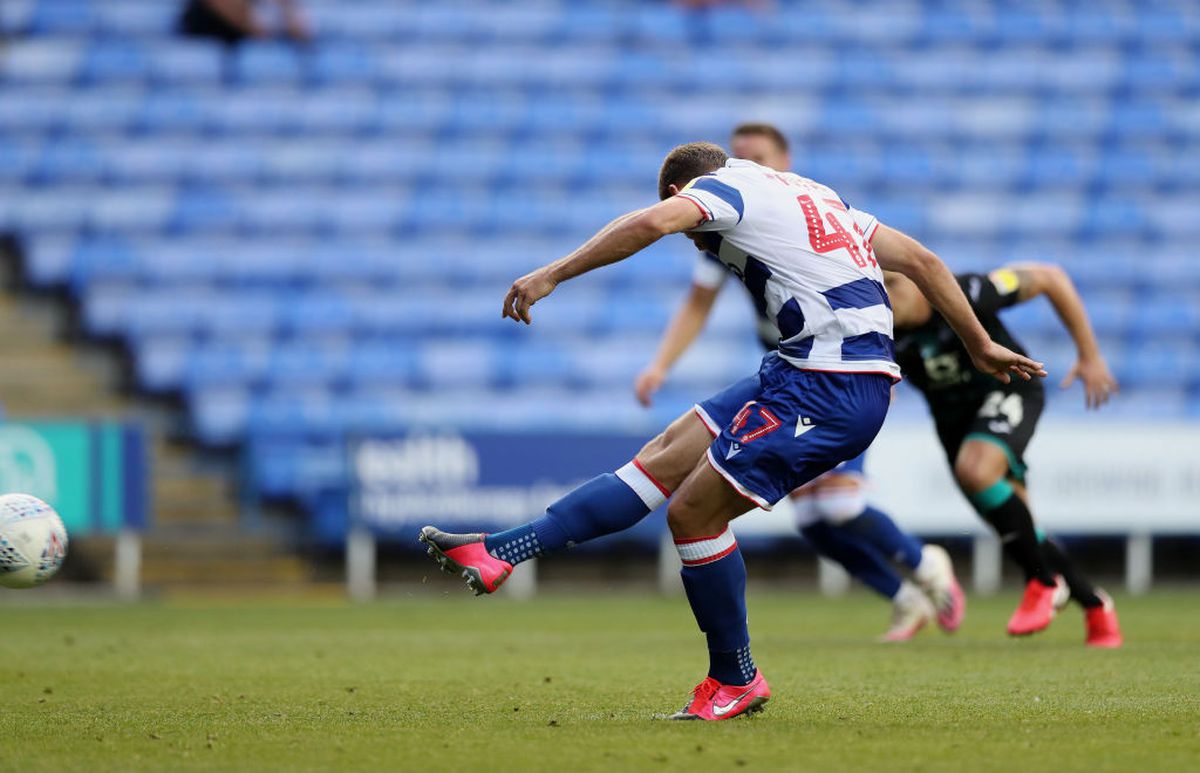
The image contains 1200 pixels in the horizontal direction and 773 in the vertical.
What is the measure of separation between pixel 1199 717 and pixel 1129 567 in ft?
27.2

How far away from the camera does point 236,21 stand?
1673 cm

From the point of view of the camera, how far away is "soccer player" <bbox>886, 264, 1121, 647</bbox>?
718 cm

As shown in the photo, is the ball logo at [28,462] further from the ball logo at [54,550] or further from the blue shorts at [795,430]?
the blue shorts at [795,430]

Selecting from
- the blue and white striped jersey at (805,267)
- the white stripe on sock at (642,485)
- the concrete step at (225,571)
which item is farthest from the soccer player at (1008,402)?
the concrete step at (225,571)

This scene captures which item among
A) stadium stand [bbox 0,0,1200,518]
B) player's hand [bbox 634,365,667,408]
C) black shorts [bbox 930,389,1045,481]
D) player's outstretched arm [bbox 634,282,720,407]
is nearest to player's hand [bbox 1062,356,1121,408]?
black shorts [bbox 930,389,1045,481]

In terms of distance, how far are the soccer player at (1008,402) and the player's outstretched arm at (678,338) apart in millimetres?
909

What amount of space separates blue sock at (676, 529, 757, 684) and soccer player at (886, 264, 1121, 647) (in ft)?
8.20

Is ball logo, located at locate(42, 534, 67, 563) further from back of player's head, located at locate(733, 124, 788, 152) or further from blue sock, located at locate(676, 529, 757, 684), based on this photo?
back of player's head, located at locate(733, 124, 788, 152)

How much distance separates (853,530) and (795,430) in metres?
3.30

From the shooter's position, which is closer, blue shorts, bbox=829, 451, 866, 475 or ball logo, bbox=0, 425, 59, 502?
blue shorts, bbox=829, 451, 866, 475

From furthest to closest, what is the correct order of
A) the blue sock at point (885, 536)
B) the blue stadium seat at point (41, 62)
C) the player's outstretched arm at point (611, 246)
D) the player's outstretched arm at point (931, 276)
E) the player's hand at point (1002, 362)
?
the blue stadium seat at point (41, 62), the blue sock at point (885, 536), the player's hand at point (1002, 362), the player's outstretched arm at point (931, 276), the player's outstretched arm at point (611, 246)

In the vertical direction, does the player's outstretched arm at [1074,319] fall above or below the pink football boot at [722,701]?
above

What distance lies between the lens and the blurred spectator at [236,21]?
54.9ft

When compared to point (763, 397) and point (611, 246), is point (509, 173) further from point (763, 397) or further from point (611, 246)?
point (611, 246)
